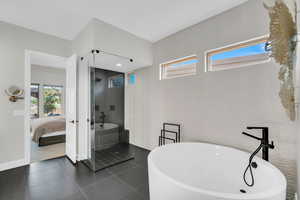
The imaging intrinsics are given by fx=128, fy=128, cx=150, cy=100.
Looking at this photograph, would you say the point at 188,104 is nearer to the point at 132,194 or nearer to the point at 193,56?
the point at 193,56

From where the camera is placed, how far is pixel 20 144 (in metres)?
2.55

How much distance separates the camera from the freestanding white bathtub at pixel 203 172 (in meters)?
1.08

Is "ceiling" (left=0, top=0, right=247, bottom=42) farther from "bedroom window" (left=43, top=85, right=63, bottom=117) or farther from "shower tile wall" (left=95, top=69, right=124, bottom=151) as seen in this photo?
"bedroom window" (left=43, top=85, right=63, bottom=117)

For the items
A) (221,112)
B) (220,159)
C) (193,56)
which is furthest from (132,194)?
(193,56)

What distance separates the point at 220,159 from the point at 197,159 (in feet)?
1.02

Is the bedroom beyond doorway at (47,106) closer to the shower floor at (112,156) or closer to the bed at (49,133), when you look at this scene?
the bed at (49,133)

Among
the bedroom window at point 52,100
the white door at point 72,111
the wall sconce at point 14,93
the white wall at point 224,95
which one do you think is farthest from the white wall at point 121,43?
the bedroom window at point 52,100

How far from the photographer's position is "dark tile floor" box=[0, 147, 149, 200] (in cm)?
175

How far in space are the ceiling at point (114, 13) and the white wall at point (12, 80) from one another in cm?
23

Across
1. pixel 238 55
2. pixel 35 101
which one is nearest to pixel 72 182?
pixel 238 55

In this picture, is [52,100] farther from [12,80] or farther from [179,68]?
[179,68]

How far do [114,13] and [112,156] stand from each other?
2.92m

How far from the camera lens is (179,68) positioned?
285 cm

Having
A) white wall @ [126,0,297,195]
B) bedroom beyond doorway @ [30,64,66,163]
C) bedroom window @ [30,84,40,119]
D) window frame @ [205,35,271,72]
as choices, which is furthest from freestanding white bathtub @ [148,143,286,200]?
bedroom window @ [30,84,40,119]
